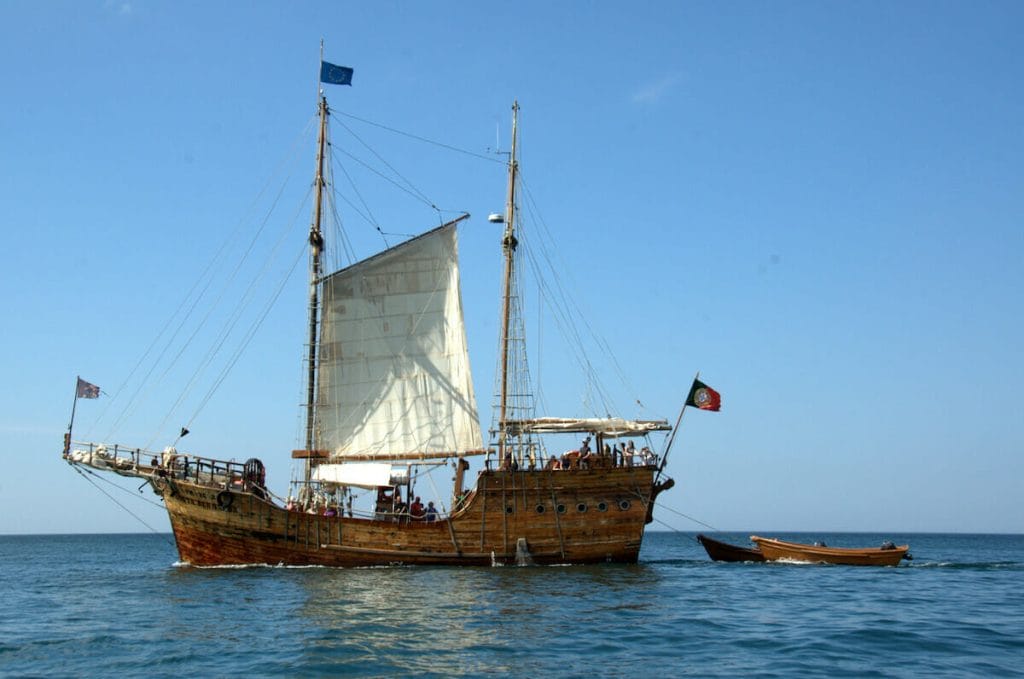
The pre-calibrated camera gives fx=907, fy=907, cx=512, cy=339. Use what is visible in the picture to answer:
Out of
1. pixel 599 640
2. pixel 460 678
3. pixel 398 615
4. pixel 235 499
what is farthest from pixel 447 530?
pixel 460 678

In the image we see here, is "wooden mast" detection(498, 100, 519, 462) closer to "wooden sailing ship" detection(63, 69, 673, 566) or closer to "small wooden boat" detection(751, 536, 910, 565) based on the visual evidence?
"wooden sailing ship" detection(63, 69, 673, 566)

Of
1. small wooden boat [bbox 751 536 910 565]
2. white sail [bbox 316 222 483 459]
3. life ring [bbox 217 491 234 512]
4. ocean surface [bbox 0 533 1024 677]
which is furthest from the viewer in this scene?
small wooden boat [bbox 751 536 910 565]

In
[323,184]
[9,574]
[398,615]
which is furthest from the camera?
[9,574]

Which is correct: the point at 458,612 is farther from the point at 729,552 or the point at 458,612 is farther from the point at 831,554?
the point at 831,554

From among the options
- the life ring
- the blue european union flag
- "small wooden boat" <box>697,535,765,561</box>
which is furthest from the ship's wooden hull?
the blue european union flag

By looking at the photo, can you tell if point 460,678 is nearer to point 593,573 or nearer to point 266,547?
point 593,573

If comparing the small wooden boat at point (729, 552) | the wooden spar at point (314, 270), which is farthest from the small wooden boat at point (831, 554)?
the wooden spar at point (314, 270)

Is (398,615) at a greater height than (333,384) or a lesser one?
lesser

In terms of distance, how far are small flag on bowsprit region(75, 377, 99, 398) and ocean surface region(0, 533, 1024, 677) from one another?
7.50 metres

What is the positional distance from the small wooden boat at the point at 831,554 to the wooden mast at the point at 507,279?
14.3 metres

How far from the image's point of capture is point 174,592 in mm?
29969

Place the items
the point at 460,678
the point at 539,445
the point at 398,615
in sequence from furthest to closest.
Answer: the point at 539,445 → the point at 398,615 → the point at 460,678

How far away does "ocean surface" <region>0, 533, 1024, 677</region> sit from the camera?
59.7 ft

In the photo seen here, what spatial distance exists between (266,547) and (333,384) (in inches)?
299
